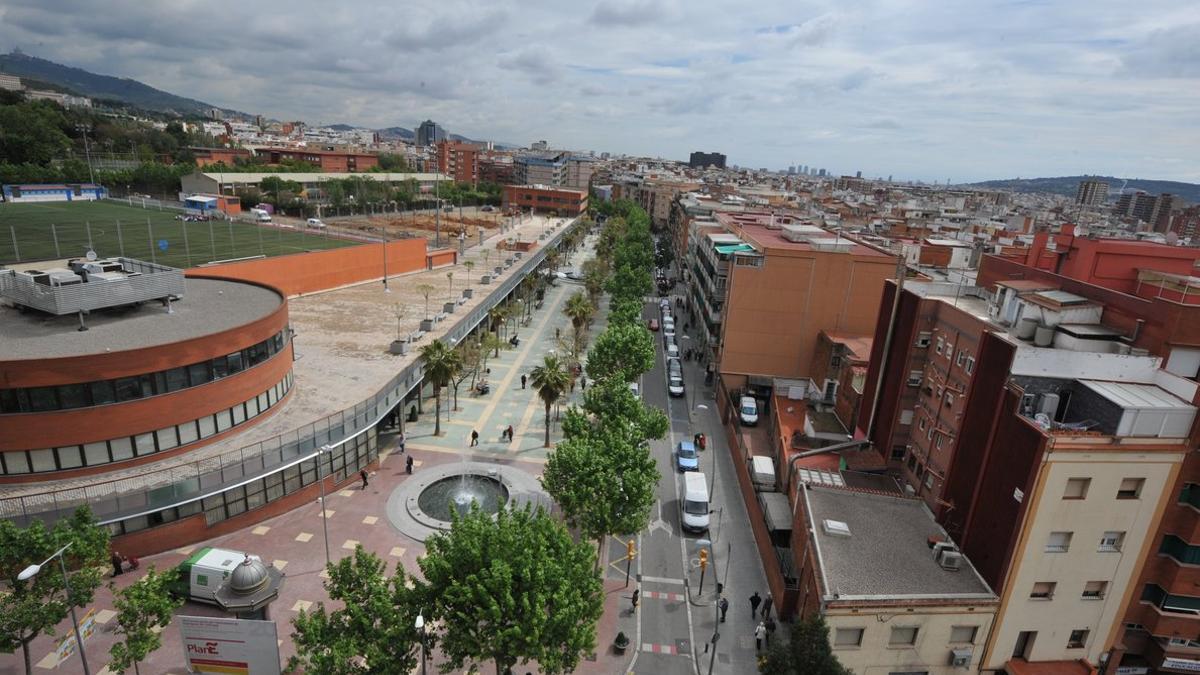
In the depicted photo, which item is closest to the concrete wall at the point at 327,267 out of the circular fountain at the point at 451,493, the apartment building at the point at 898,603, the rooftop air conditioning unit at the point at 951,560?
the circular fountain at the point at 451,493

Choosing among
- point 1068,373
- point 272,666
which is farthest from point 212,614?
point 1068,373

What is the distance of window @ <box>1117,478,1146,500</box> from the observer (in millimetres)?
23891

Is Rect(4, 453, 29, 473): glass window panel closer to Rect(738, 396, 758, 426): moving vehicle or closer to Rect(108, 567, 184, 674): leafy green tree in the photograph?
Rect(108, 567, 184, 674): leafy green tree

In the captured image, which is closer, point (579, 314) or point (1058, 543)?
point (1058, 543)

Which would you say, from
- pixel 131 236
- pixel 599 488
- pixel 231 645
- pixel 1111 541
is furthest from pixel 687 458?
pixel 131 236

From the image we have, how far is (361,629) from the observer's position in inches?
772

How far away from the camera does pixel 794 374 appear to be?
5412cm

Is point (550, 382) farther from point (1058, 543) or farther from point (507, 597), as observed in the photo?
point (1058, 543)

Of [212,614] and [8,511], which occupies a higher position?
[8,511]

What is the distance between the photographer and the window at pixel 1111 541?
24734mm

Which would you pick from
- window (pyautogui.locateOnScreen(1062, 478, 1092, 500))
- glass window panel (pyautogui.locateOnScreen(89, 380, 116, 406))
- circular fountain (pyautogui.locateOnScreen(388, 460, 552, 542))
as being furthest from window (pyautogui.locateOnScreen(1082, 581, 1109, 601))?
glass window panel (pyautogui.locateOnScreen(89, 380, 116, 406))

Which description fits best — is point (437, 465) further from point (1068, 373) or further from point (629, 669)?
point (1068, 373)

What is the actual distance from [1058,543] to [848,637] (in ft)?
30.5

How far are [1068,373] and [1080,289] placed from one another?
5.93 metres
